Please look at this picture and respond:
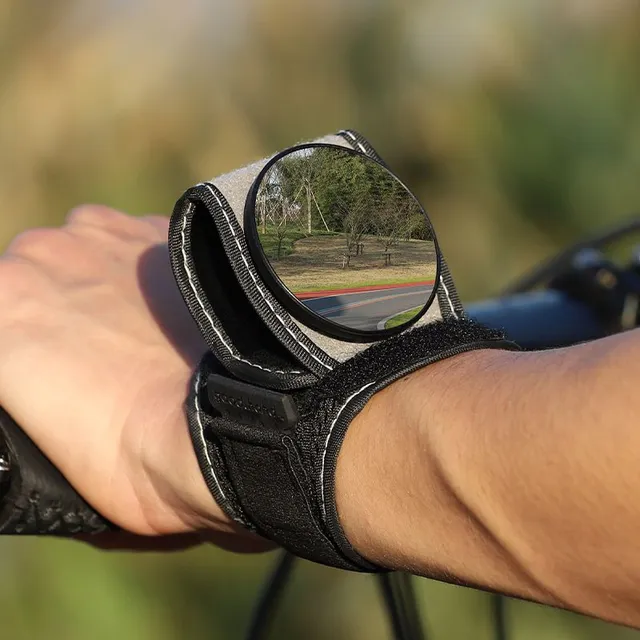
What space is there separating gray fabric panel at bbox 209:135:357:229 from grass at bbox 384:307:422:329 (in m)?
0.13

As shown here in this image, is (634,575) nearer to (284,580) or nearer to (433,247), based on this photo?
(433,247)

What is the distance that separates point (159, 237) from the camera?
0.99 metres

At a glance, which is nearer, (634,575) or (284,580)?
(634,575)

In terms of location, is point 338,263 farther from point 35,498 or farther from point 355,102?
point 355,102

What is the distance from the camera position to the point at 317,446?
24.4 inches

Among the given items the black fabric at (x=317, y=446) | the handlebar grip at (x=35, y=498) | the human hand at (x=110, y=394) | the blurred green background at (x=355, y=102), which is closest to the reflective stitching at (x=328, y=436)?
the black fabric at (x=317, y=446)

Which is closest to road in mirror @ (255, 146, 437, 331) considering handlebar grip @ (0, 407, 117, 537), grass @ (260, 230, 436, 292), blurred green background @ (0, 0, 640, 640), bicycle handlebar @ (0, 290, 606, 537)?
grass @ (260, 230, 436, 292)

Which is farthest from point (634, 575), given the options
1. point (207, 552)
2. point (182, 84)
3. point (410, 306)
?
point (182, 84)

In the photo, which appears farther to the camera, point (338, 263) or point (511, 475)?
point (338, 263)

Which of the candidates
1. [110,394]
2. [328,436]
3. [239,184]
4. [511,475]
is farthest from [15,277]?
[511,475]

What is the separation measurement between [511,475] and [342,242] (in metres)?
0.24

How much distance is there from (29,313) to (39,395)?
0.09m

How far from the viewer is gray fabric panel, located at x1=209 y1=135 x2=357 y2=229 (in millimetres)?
668

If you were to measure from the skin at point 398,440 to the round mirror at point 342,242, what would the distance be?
74mm
